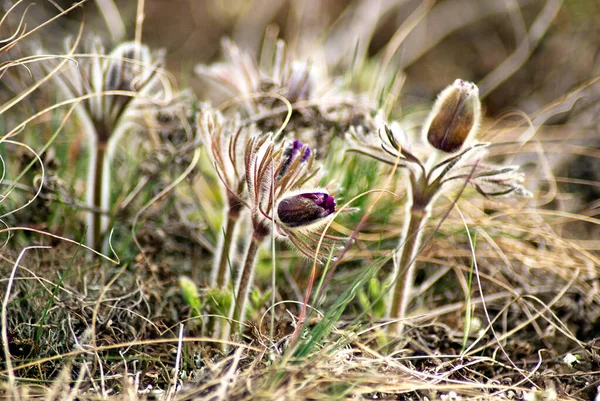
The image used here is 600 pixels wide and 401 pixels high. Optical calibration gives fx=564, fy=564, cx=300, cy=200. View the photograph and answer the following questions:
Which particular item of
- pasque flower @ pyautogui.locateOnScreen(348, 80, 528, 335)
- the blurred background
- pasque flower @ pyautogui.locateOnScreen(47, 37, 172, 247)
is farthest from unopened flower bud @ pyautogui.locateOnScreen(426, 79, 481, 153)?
the blurred background

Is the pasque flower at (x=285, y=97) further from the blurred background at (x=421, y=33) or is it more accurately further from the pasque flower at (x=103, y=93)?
the blurred background at (x=421, y=33)

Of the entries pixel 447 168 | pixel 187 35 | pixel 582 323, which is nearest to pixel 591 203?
pixel 582 323

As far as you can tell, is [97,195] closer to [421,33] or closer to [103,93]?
[103,93]

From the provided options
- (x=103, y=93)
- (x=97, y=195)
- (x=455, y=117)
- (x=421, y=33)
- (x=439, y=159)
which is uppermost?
(x=421, y=33)

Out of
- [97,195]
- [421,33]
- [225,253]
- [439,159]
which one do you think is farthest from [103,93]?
[421,33]

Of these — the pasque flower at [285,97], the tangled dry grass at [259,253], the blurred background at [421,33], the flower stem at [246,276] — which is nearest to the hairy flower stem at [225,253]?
the tangled dry grass at [259,253]

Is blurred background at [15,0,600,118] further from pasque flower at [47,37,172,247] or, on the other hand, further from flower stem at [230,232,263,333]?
flower stem at [230,232,263,333]
